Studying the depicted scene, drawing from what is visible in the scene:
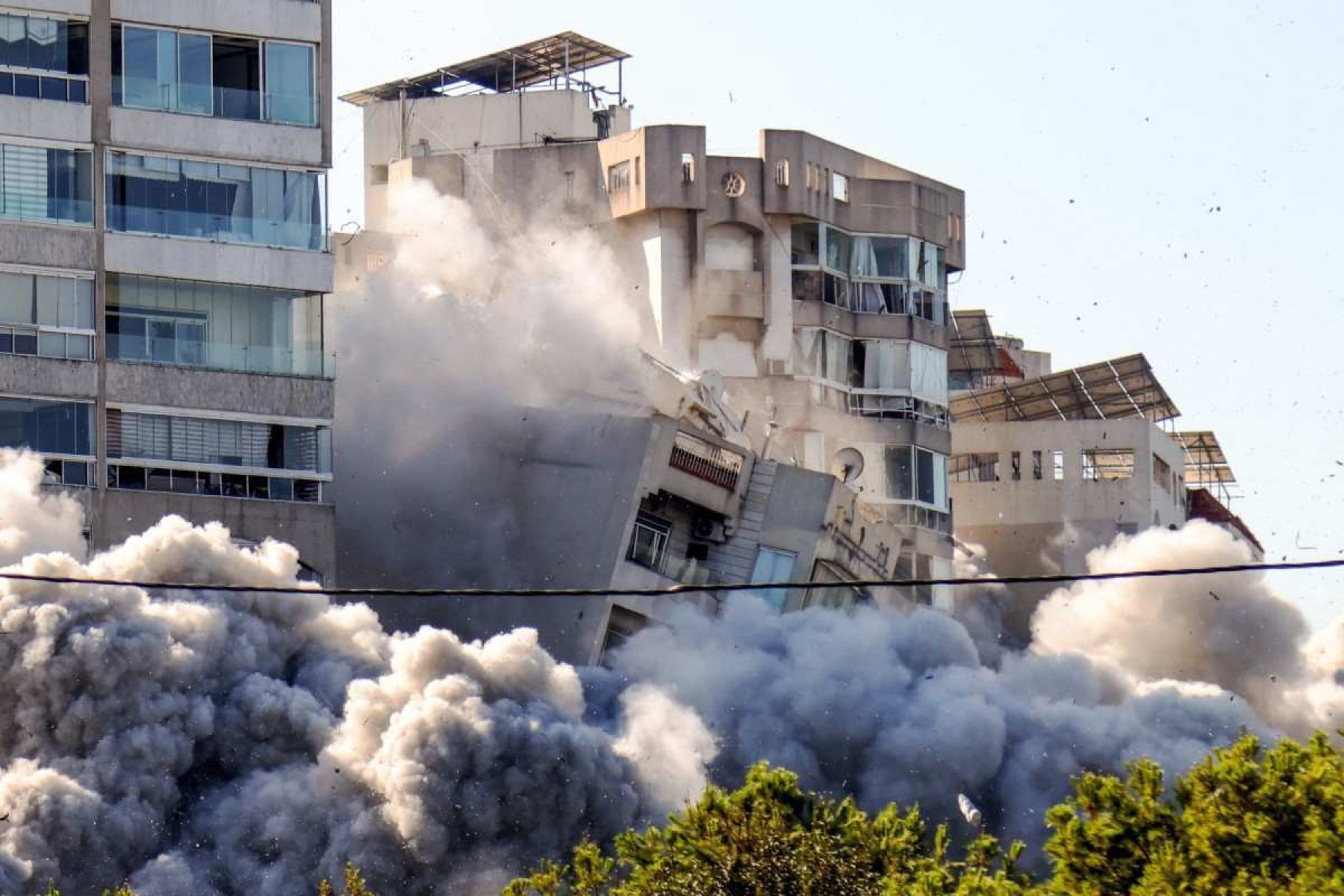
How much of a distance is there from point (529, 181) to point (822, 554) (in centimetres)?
1978

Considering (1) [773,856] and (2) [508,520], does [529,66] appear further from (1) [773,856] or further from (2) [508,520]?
(1) [773,856]

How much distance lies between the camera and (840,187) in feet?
347

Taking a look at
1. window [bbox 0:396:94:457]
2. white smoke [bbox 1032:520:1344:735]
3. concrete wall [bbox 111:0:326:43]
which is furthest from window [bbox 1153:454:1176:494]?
window [bbox 0:396:94:457]

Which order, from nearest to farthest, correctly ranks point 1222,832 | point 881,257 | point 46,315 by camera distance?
point 1222,832 < point 46,315 < point 881,257

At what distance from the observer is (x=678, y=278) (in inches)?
4001

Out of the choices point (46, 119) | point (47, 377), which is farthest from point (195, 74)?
point (47, 377)

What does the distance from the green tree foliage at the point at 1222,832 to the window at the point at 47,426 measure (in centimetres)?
3338

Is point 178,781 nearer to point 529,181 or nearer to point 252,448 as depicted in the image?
point 252,448

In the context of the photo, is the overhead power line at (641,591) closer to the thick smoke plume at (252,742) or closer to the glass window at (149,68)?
the thick smoke plume at (252,742)

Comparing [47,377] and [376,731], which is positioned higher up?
[47,377]

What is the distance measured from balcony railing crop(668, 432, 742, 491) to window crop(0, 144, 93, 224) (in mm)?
16274

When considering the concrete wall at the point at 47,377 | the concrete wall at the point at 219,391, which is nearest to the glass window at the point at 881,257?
the concrete wall at the point at 219,391

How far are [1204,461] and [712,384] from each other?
5344 centimetres

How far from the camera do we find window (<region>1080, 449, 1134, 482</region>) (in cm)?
12156
